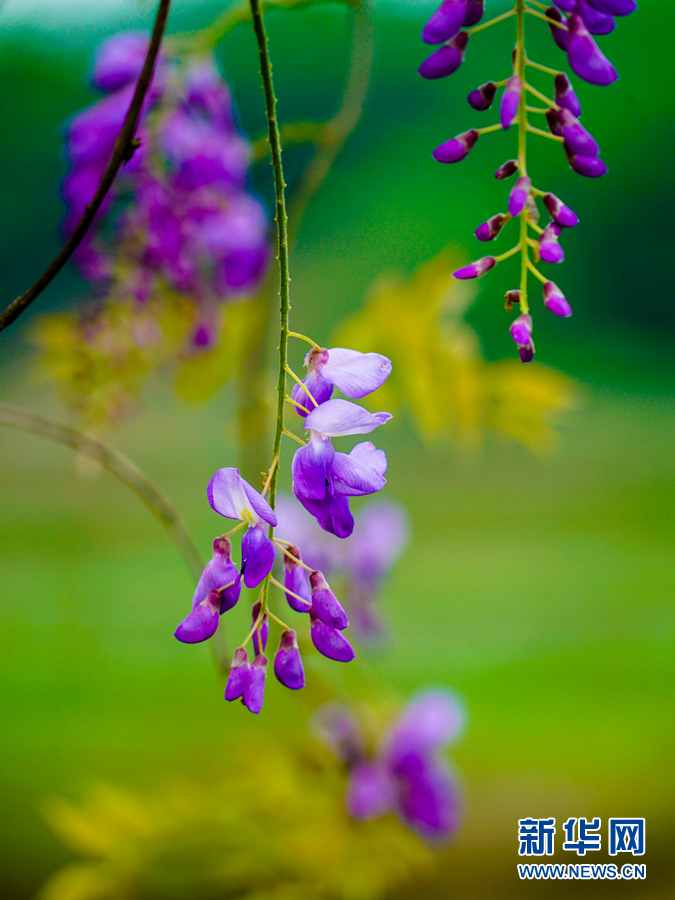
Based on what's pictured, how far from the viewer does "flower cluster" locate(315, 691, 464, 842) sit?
660 mm

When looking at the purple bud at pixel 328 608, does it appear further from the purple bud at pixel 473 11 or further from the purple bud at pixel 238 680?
the purple bud at pixel 473 11

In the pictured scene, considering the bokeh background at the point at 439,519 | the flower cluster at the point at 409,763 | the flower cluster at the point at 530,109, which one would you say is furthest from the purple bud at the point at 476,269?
the bokeh background at the point at 439,519

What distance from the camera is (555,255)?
0.74ft

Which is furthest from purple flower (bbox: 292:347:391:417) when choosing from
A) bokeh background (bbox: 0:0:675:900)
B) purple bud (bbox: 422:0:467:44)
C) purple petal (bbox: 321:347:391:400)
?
bokeh background (bbox: 0:0:675:900)

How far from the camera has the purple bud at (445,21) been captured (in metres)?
0.23

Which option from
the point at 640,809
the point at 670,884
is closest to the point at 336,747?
the point at 670,884

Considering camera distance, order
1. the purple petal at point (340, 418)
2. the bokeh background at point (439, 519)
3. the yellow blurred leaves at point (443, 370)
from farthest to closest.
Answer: the bokeh background at point (439, 519) → the yellow blurred leaves at point (443, 370) → the purple petal at point (340, 418)

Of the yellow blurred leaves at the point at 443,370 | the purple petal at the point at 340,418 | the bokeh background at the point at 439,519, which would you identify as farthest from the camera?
the bokeh background at the point at 439,519

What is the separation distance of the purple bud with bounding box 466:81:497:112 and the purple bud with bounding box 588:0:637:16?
0.04 m

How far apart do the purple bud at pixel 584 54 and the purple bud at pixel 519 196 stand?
0.04 meters

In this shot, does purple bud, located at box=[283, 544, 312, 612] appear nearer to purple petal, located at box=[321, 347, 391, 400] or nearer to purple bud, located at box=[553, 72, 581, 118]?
purple petal, located at box=[321, 347, 391, 400]

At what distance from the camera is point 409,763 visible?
680mm

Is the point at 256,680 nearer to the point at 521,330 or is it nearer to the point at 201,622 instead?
the point at 201,622

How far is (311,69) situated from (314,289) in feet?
2.82
